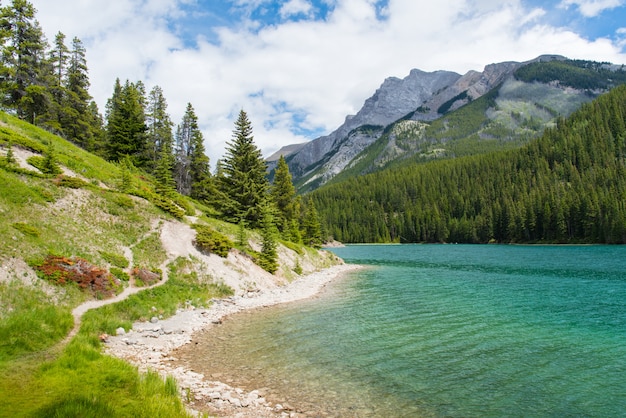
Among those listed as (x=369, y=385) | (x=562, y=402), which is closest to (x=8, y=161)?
(x=369, y=385)

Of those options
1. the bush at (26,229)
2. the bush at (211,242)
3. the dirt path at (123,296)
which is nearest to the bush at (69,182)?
the dirt path at (123,296)

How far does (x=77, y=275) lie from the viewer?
21438 mm

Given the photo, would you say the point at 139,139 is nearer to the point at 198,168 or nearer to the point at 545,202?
the point at 198,168

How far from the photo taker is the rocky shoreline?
11.7m

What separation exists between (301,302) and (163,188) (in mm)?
23083

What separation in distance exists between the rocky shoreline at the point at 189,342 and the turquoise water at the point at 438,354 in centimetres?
116

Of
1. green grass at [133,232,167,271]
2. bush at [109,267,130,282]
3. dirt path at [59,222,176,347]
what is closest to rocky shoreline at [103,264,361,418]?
dirt path at [59,222,176,347]

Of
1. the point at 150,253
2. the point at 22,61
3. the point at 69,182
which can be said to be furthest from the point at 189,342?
the point at 22,61

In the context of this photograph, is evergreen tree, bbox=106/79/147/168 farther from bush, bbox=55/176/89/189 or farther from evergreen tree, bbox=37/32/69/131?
bush, bbox=55/176/89/189

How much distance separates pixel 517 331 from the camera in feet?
68.5

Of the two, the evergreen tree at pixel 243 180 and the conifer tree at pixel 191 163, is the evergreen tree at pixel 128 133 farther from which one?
the evergreen tree at pixel 243 180

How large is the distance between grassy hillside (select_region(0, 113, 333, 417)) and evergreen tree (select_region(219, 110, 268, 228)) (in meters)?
6.19

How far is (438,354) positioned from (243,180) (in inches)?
1533

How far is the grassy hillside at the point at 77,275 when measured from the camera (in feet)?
34.4
